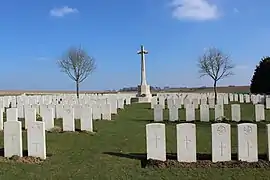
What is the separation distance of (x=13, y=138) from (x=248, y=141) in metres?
5.37

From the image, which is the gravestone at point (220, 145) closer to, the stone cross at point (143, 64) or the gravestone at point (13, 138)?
the gravestone at point (13, 138)

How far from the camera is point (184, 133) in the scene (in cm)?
834

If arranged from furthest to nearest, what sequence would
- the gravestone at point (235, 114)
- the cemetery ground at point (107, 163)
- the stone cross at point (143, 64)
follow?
the stone cross at point (143, 64)
the gravestone at point (235, 114)
the cemetery ground at point (107, 163)

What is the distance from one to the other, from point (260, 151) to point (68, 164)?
4776 millimetres

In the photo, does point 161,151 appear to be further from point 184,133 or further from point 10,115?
point 10,115

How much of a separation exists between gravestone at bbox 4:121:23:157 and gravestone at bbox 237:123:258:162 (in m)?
5.03

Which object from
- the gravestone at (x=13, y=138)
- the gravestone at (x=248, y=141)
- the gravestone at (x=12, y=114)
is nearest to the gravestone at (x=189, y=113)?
the gravestone at (x=12, y=114)

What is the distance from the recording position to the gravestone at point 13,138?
8867 mm

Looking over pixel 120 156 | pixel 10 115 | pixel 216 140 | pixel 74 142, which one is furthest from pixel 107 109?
pixel 216 140

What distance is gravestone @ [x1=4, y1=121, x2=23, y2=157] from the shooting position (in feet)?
29.1

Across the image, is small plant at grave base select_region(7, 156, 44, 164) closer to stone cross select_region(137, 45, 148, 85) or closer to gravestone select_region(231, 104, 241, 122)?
gravestone select_region(231, 104, 241, 122)

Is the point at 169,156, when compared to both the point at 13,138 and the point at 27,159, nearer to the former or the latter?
the point at 27,159

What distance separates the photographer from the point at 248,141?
8250mm

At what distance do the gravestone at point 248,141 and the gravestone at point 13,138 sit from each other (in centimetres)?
503
